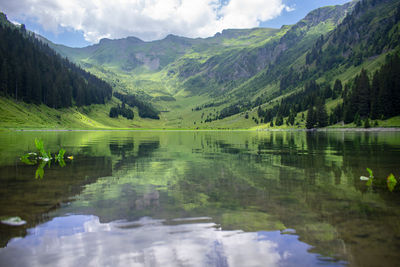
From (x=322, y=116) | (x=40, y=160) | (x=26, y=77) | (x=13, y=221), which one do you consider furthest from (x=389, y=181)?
(x=26, y=77)

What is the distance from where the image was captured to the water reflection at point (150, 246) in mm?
7406

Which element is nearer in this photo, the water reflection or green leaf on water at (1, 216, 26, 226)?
the water reflection

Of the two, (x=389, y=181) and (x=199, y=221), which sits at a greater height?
(x=389, y=181)

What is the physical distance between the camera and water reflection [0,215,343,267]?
741cm

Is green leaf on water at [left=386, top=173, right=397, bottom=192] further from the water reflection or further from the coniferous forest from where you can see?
the coniferous forest

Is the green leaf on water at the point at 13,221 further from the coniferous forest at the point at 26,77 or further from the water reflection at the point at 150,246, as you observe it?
the coniferous forest at the point at 26,77

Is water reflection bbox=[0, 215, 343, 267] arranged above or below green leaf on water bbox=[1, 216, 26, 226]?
below

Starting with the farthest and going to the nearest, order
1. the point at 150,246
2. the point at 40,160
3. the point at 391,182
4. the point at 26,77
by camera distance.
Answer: the point at 26,77, the point at 40,160, the point at 391,182, the point at 150,246

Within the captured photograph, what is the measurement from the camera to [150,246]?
8.37 m

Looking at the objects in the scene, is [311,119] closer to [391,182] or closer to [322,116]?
[322,116]

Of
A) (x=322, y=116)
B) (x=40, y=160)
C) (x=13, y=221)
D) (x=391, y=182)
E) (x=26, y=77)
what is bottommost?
(x=391, y=182)

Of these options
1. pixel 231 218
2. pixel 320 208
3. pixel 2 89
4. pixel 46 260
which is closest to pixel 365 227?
pixel 320 208

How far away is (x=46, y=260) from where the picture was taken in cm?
730

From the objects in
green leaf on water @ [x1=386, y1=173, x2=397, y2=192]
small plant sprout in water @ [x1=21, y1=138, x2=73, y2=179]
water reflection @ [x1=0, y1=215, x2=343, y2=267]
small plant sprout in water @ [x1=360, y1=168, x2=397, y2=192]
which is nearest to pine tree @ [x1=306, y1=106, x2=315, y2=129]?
small plant sprout in water @ [x1=360, y1=168, x2=397, y2=192]
